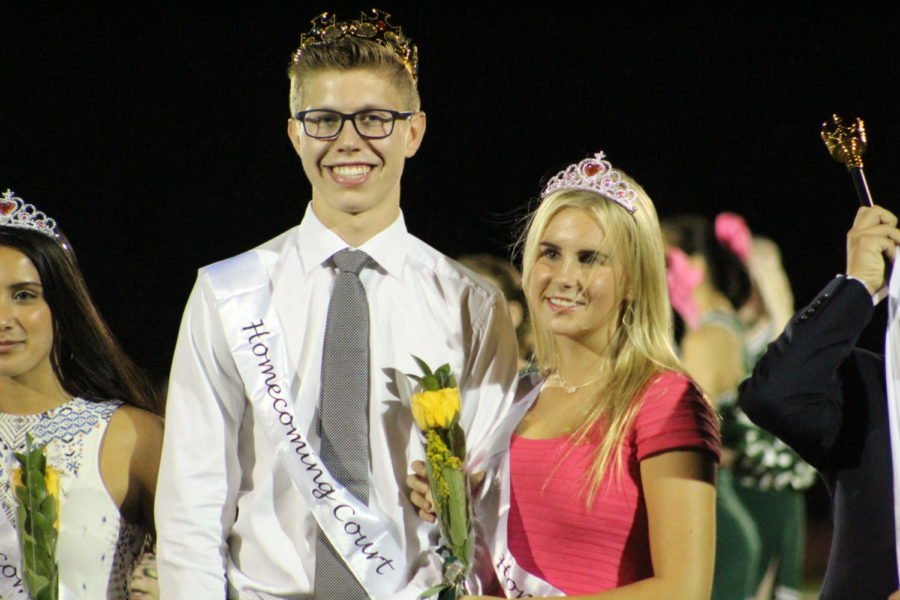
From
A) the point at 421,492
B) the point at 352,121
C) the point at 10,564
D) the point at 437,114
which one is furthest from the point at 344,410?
the point at 437,114

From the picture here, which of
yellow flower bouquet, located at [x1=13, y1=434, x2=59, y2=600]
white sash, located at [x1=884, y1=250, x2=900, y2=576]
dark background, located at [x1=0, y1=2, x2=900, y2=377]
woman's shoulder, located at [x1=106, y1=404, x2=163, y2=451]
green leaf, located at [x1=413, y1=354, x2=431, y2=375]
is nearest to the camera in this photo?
white sash, located at [x1=884, y1=250, x2=900, y2=576]

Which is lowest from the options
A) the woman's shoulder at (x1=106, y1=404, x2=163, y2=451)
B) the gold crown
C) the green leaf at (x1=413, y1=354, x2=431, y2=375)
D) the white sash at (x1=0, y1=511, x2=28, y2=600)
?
the white sash at (x1=0, y1=511, x2=28, y2=600)

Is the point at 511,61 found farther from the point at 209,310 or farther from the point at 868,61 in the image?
the point at 209,310

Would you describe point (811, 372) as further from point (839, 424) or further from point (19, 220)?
point (19, 220)

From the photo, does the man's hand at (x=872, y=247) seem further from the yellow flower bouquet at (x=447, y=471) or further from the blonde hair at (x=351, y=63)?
the blonde hair at (x=351, y=63)

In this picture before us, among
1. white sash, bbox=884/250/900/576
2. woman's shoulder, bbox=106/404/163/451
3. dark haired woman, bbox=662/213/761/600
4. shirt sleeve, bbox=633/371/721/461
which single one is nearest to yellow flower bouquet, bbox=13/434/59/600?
woman's shoulder, bbox=106/404/163/451

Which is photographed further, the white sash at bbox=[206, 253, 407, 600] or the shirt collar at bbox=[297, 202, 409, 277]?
the shirt collar at bbox=[297, 202, 409, 277]

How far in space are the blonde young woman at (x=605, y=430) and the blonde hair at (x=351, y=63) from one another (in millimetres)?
344

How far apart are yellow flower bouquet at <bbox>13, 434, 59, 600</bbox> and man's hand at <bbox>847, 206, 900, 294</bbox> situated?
1409 mm

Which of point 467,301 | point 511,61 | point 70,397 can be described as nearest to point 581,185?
point 467,301

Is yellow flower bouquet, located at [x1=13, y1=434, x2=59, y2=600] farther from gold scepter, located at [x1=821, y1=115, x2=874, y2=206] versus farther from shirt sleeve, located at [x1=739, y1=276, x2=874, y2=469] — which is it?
gold scepter, located at [x1=821, y1=115, x2=874, y2=206]

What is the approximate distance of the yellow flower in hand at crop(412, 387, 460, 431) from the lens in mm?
1814

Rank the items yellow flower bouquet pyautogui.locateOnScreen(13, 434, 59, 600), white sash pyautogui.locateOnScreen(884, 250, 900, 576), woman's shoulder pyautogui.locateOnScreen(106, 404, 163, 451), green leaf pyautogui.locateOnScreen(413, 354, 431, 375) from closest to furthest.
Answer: white sash pyautogui.locateOnScreen(884, 250, 900, 576) < green leaf pyautogui.locateOnScreen(413, 354, 431, 375) < yellow flower bouquet pyautogui.locateOnScreen(13, 434, 59, 600) < woman's shoulder pyautogui.locateOnScreen(106, 404, 163, 451)

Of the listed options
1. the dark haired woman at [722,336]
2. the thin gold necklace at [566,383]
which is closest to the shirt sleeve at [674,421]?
the thin gold necklace at [566,383]
